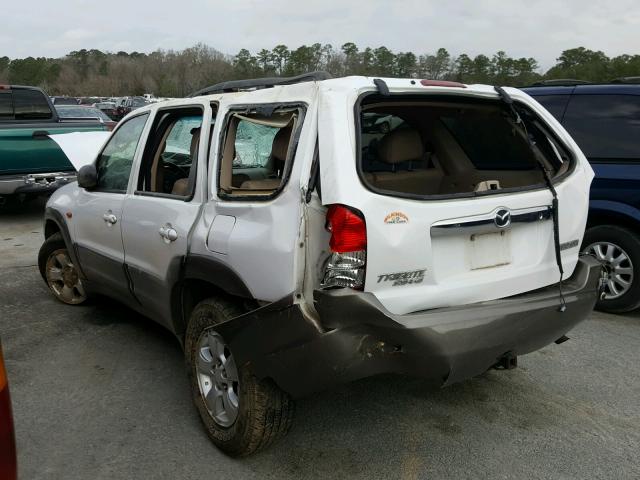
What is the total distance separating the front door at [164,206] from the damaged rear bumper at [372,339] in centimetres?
74

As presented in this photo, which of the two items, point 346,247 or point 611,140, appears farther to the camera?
point 611,140

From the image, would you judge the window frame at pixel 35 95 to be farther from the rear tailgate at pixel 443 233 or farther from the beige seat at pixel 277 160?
the rear tailgate at pixel 443 233

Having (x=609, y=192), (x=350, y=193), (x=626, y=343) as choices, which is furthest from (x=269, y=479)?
(x=609, y=192)

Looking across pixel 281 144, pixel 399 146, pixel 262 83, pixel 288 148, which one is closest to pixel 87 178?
pixel 262 83

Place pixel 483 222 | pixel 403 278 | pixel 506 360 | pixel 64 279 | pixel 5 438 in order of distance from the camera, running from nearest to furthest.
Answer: pixel 5 438 → pixel 403 278 → pixel 483 222 → pixel 506 360 → pixel 64 279

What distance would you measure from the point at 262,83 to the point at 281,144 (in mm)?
389

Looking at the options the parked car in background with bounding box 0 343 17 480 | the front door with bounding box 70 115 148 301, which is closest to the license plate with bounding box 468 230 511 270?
the parked car in background with bounding box 0 343 17 480

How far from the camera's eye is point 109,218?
4.00 metres

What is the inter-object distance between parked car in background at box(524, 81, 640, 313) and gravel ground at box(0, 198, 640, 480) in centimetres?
53

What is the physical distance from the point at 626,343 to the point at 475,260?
8.15 ft

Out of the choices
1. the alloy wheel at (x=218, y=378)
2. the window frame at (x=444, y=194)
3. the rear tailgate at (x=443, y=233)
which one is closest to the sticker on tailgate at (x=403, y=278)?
the rear tailgate at (x=443, y=233)

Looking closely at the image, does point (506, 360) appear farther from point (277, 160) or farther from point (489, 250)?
point (277, 160)

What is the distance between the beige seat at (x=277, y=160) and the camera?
3.00 metres

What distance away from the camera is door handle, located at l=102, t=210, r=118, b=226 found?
155 inches
